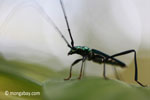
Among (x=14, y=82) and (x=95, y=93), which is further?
(x=14, y=82)

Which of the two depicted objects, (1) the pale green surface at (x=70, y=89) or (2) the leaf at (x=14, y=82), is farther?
(2) the leaf at (x=14, y=82)

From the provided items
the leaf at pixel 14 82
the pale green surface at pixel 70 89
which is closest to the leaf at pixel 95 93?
the pale green surface at pixel 70 89

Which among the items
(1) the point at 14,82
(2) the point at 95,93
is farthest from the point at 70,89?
(1) the point at 14,82

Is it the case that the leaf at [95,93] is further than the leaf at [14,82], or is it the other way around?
the leaf at [14,82]

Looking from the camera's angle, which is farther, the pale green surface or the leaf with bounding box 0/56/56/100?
the leaf with bounding box 0/56/56/100

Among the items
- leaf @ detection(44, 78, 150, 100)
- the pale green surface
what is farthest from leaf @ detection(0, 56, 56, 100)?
leaf @ detection(44, 78, 150, 100)

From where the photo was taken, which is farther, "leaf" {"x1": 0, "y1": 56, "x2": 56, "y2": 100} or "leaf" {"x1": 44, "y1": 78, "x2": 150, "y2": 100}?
"leaf" {"x1": 0, "y1": 56, "x2": 56, "y2": 100}

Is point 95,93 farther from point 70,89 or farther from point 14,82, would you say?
point 14,82

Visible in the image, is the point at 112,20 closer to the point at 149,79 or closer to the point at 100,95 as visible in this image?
the point at 149,79

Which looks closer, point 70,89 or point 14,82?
point 70,89

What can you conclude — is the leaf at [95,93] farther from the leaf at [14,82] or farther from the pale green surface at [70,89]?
the leaf at [14,82]

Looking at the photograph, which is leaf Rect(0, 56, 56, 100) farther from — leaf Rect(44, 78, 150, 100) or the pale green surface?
leaf Rect(44, 78, 150, 100)
